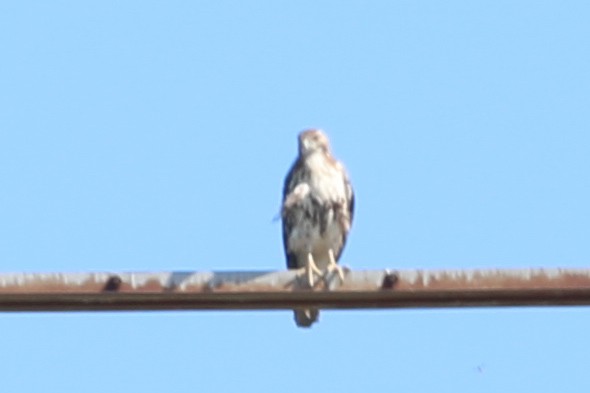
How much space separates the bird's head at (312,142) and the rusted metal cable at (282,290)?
Answer: 540 cm

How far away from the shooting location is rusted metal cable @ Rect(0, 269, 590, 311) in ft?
14.9

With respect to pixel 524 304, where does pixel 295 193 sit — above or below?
above

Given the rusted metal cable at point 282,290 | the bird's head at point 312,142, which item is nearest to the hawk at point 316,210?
the bird's head at point 312,142

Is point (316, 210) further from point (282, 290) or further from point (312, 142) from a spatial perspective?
point (282, 290)

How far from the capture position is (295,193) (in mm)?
9672

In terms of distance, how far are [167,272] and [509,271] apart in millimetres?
1017

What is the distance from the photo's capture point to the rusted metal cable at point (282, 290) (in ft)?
14.9

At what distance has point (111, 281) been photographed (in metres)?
4.64

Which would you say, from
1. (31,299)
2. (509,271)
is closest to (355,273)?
(509,271)

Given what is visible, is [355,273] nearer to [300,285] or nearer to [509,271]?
[300,285]

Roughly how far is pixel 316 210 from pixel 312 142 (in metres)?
0.71

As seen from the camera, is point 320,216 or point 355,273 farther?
point 320,216

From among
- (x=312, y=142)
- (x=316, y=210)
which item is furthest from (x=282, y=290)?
(x=312, y=142)

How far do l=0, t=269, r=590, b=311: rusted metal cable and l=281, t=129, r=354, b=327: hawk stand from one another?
466cm
